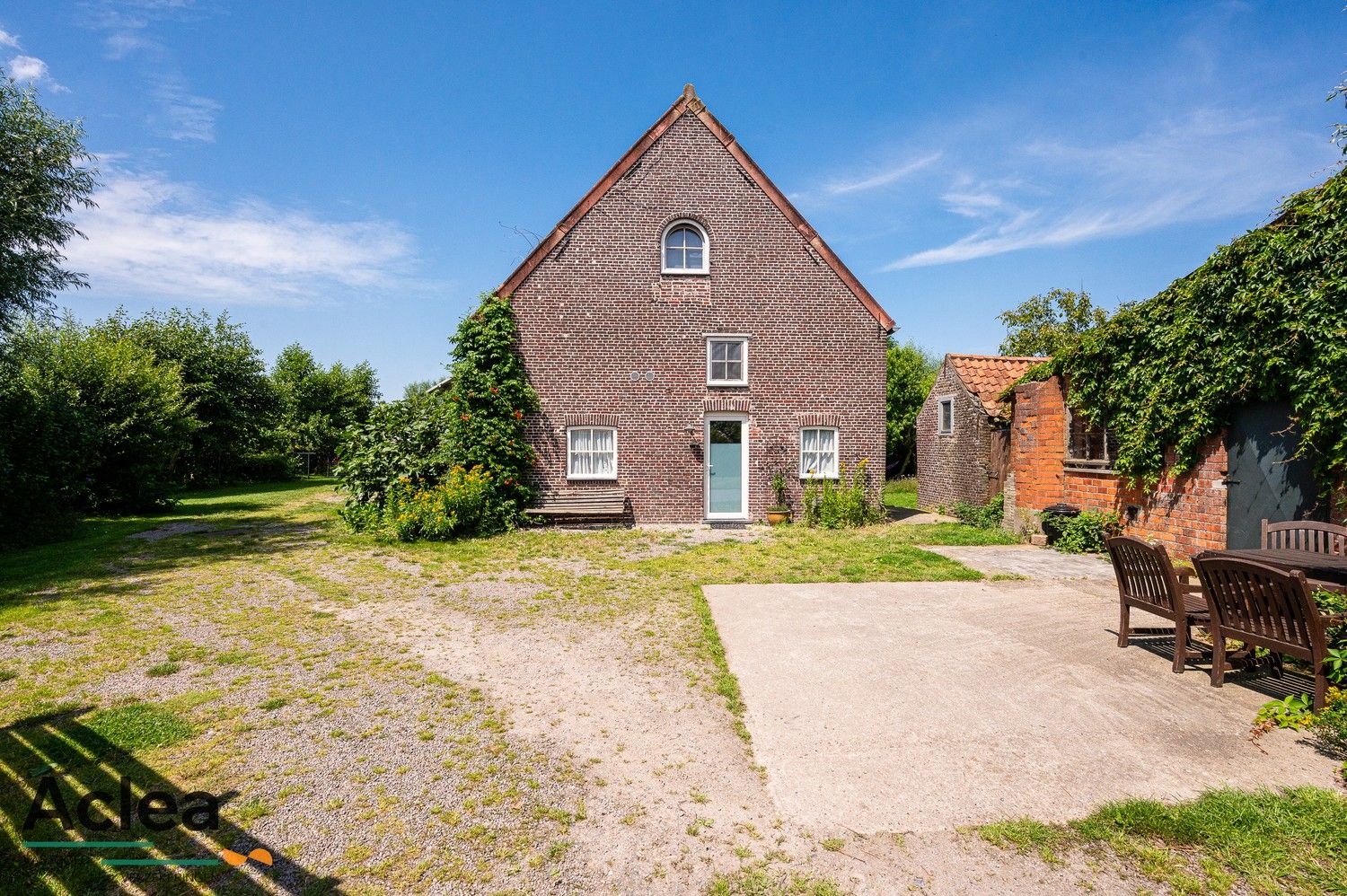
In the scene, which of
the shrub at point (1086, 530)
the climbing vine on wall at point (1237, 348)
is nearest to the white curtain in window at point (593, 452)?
the shrub at point (1086, 530)

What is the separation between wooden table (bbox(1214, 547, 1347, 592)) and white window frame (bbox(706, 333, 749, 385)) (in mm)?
10779

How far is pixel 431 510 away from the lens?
503 inches

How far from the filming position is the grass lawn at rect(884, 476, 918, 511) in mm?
22125

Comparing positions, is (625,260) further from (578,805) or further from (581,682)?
(578,805)

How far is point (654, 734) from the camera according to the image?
4.45 meters

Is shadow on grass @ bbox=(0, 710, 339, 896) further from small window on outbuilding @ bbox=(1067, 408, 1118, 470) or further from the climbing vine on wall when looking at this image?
small window on outbuilding @ bbox=(1067, 408, 1118, 470)

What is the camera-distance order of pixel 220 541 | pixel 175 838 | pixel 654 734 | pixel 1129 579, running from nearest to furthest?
pixel 175 838
pixel 654 734
pixel 1129 579
pixel 220 541

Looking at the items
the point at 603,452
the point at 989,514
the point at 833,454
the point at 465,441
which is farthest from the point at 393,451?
the point at 989,514

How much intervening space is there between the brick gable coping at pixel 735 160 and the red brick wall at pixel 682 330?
0.16 meters

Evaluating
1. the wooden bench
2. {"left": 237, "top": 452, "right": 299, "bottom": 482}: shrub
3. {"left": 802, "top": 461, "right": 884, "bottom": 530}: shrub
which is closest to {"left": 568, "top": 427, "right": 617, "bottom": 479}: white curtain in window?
the wooden bench

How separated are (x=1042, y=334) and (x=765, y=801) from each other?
91.6 ft

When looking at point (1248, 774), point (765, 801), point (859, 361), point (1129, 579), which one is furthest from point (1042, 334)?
point (765, 801)

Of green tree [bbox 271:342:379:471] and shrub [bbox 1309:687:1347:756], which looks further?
green tree [bbox 271:342:379:471]

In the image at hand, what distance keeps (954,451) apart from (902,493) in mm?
7243
